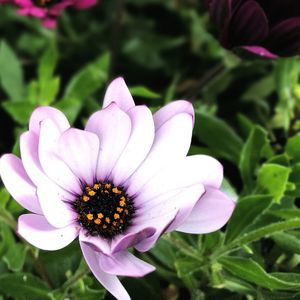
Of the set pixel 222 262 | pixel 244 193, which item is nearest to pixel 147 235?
pixel 222 262

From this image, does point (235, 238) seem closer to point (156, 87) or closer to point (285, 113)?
point (285, 113)

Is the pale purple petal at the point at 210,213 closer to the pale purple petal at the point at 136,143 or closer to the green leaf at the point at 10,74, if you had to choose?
the pale purple petal at the point at 136,143

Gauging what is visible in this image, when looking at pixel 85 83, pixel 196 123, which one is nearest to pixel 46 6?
pixel 85 83

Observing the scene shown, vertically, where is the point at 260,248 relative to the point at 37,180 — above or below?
below

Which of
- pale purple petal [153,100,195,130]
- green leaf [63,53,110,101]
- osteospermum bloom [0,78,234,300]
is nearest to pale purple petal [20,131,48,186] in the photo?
osteospermum bloom [0,78,234,300]

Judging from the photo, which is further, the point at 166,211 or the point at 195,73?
the point at 195,73

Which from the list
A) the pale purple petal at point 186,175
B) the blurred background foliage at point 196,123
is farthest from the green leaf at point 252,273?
the pale purple petal at point 186,175

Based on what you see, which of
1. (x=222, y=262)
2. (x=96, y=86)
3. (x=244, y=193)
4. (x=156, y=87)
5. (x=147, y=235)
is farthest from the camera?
(x=156, y=87)
